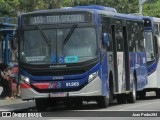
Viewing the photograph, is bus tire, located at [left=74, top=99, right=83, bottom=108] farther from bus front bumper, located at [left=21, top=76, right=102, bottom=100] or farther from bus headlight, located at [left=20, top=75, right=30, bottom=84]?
bus headlight, located at [left=20, top=75, right=30, bottom=84]

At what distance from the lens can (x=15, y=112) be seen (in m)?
21.7

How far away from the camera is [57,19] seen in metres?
21.3

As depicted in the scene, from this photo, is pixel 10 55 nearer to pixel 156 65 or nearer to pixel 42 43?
pixel 156 65

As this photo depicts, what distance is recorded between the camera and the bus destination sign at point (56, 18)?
2122 centimetres

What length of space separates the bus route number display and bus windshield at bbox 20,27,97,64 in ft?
0.92

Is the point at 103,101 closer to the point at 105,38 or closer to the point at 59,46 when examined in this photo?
the point at 105,38

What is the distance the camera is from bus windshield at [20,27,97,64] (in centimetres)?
2091

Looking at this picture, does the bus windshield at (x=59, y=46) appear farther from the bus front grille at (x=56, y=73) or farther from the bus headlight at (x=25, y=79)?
the bus headlight at (x=25, y=79)

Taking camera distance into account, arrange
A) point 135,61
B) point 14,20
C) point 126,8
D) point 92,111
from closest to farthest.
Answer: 1. point 92,111
2. point 135,61
3. point 14,20
4. point 126,8

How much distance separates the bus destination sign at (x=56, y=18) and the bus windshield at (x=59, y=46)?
0.92ft

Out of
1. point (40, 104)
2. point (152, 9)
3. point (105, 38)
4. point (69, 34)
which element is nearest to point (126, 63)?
point (105, 38)

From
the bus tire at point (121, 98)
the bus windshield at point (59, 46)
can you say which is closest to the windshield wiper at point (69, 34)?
the bus windshield at point (59, 46)

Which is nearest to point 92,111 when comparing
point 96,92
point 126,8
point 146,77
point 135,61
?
point 96,92

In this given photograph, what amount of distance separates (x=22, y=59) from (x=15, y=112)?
5.98 ft
